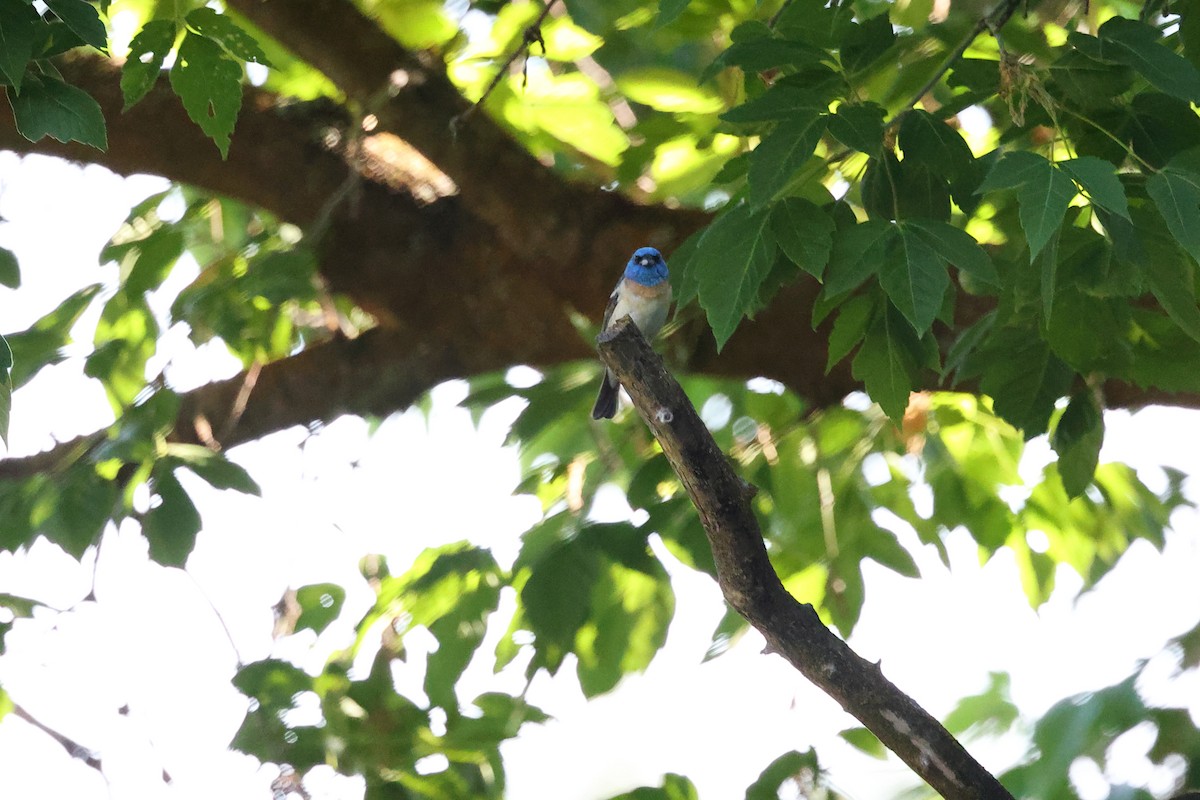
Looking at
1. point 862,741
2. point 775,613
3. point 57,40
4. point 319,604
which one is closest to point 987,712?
point 862,741

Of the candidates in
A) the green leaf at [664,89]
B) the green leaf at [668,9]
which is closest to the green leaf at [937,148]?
the green leaf at [668,9]

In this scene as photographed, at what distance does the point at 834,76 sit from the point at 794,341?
181 cm

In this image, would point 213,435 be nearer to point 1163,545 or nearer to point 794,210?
point 794,210

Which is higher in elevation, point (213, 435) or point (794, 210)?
point (213, 435)

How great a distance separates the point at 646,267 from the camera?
414 cm

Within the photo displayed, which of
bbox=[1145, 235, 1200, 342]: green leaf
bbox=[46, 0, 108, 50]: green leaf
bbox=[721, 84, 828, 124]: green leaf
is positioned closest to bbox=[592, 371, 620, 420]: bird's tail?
bbox=[721, 84, 828, 124]: green leaf

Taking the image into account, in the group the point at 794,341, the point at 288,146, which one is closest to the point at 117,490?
the point at 288,146

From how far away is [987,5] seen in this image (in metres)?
3.94

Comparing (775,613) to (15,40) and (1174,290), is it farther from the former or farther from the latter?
(15,40)

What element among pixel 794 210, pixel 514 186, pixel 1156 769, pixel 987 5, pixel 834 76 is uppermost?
pixel 514 186

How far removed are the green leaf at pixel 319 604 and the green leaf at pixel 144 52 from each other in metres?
2.19

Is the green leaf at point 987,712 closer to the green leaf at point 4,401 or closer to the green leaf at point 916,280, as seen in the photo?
the green leaf at point 916,280

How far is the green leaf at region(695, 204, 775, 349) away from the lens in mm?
2109

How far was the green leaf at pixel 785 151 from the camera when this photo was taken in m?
2.08
